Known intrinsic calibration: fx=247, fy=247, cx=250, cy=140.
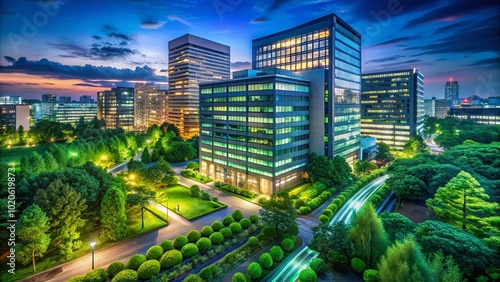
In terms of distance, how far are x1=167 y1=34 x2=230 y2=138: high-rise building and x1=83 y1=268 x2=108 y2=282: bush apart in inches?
4857

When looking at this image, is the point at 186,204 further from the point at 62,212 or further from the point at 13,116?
the point at 13,116

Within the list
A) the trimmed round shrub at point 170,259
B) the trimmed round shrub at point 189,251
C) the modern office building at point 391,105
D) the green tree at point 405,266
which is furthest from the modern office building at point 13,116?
the modern office building at point 391,105

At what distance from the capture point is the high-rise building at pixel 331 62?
66562 mm

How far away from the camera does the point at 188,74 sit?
475ft

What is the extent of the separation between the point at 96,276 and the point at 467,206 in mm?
46004

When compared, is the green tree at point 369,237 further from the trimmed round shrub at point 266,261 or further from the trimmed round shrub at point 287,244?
the trimmed round shrub at point 266,261

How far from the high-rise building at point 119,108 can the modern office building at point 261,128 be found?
14362 centimetres

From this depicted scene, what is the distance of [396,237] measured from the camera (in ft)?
98.2

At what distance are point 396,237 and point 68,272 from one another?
129ft

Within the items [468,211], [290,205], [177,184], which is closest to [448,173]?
[468,211]

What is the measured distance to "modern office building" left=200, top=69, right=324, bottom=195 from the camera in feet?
186

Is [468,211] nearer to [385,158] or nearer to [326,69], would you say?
[326,69]

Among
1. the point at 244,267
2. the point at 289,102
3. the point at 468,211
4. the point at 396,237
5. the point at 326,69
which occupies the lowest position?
the point at 244,267

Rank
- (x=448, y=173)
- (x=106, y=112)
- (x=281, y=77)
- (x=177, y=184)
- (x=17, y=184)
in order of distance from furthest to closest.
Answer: (x=106, y=112), (x=177, y=184), (x=281, y=77), (x=448, y=173), (x=17, y=184)
